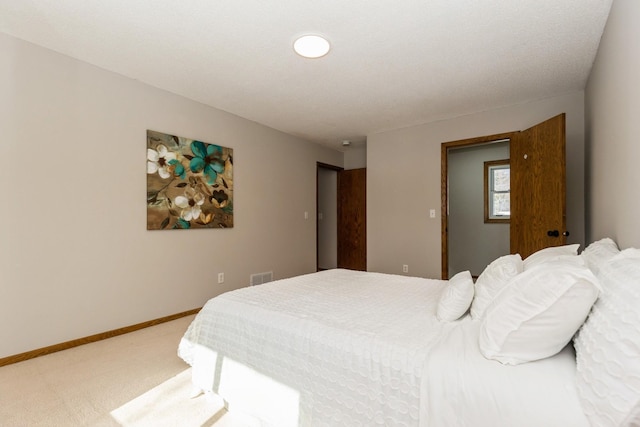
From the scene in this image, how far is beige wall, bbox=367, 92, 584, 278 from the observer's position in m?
3.24

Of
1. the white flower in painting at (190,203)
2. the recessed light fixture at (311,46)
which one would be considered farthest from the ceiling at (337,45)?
the white flower in painting at (190,203)

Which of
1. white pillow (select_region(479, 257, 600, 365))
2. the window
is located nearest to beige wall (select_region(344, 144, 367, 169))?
the window

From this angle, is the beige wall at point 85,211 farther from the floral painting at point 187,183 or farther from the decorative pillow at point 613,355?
the decorative pillow at point 613,355

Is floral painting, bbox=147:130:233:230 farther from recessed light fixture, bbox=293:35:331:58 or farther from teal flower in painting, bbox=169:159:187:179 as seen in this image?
recessed light fixture, bbox=293:35:331:58

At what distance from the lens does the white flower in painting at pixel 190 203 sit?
330 cm

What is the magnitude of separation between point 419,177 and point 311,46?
2565 mm

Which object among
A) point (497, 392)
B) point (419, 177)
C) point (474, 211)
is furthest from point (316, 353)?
point (474, 211)

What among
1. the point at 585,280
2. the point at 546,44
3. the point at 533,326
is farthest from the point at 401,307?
the point at 546,44

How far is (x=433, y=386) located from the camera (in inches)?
42.3

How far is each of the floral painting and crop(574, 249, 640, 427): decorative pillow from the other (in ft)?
10.8

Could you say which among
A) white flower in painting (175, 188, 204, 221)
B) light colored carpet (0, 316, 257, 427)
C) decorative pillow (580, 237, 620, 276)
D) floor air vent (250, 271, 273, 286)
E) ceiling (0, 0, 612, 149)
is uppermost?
ceiling (0, 0, 612, 149)

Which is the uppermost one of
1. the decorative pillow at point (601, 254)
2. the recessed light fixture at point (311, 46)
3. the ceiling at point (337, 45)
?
the ceiling at point (337, 45)

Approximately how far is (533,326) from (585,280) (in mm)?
214

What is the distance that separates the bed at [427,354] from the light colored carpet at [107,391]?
0.16 m
